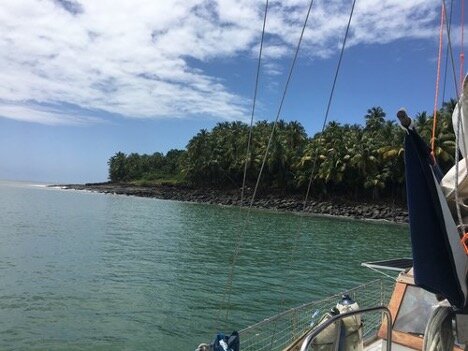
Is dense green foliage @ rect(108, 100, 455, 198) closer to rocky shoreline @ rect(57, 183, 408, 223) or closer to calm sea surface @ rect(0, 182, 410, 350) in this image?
rocky shoreline @ rect(57, 183, 408, 223)

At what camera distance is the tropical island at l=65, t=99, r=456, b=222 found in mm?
69438

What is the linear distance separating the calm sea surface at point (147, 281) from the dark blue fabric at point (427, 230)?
2.98m

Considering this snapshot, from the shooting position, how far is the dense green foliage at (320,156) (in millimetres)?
69688

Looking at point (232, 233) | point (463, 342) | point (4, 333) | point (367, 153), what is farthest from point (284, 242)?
point (367, 153)

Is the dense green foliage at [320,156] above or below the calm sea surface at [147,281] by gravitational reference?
above

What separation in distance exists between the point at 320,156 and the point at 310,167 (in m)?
2.58

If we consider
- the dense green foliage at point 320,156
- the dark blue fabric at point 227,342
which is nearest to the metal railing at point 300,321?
the dark blue fabric at point 227,342

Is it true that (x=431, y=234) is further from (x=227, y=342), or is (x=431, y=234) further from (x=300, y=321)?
(x=300, y=321)

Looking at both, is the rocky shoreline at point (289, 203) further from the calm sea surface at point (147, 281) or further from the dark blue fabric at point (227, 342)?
the dark blue fabric at point (227, 342)

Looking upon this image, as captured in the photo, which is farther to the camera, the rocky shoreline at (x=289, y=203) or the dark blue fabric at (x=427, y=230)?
the rocky shoreline at (x=289, y=203)

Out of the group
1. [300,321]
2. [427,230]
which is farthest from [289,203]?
[427,230]

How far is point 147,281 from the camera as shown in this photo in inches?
736

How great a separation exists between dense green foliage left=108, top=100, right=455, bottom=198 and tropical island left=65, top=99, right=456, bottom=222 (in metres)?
0.11

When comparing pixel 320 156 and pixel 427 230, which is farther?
pixel 320 156
